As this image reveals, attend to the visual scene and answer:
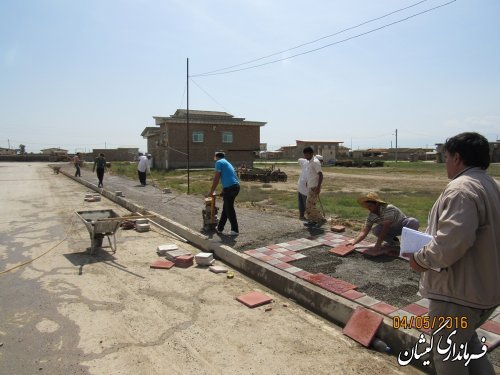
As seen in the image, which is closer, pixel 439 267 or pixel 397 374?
pixel 439 267

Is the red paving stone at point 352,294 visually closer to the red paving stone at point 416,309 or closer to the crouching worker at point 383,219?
the red paving stone at point 416,309

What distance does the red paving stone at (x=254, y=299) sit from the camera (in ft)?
16.1

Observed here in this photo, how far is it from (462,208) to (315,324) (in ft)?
8.87

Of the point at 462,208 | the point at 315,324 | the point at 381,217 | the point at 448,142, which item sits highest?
the point at 448,142

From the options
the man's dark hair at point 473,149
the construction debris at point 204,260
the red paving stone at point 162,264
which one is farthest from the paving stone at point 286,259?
the man's dark hair at point 473,149

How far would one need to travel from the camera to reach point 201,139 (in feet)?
132

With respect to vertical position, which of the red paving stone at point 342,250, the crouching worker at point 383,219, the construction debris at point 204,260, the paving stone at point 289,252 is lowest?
the construction debris at point 204,260

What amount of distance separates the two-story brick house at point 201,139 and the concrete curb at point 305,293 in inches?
1181

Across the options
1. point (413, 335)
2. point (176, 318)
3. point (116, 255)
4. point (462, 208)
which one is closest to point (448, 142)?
point (462, 208)

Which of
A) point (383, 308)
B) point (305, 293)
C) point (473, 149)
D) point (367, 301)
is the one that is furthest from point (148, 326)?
point (473, 149)

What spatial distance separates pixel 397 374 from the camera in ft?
11.1

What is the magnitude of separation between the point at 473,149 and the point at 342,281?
322cm

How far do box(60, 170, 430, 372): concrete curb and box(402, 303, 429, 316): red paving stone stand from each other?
34cm

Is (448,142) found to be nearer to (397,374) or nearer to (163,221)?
(397,374)
